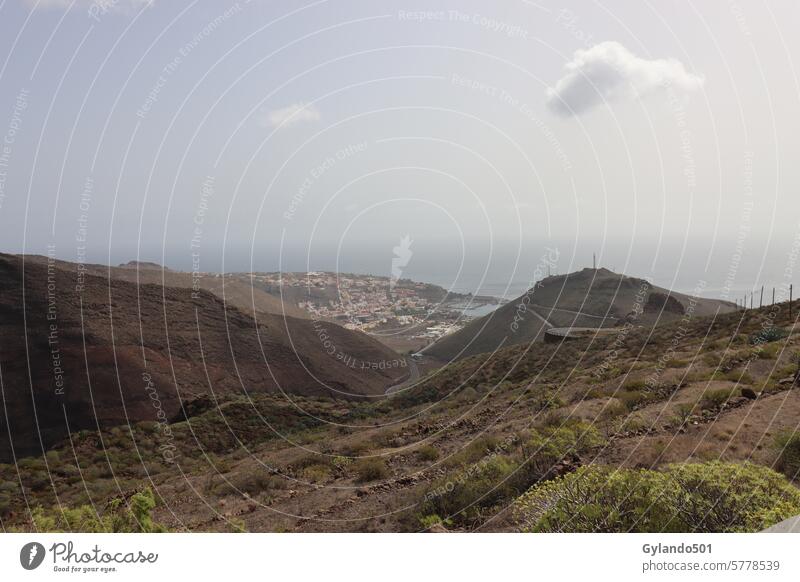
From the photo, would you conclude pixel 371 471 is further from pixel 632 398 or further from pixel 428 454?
pixel 632 398

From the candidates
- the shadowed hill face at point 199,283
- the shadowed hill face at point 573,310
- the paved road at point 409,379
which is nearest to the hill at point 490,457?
the paved road at point 409,379

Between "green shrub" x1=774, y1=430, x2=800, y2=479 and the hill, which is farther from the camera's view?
"green shrub" x1=774, y1=430, x2=800, y2=479

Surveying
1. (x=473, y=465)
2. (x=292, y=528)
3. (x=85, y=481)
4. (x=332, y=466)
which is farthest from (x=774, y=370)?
(x=85, y=481)

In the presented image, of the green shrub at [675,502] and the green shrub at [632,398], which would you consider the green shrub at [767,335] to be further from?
the green shrub at [675,502]

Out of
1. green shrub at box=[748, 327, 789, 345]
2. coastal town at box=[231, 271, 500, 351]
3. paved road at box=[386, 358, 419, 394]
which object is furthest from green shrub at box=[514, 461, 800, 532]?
coastal town at box=[231, 271, 500, 351]

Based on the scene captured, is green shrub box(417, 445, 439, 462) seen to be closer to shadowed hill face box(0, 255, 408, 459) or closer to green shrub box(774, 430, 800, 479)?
green shrub box(774, 430, 800, 479)

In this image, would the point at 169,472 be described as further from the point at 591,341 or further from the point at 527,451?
the point at 591,341
